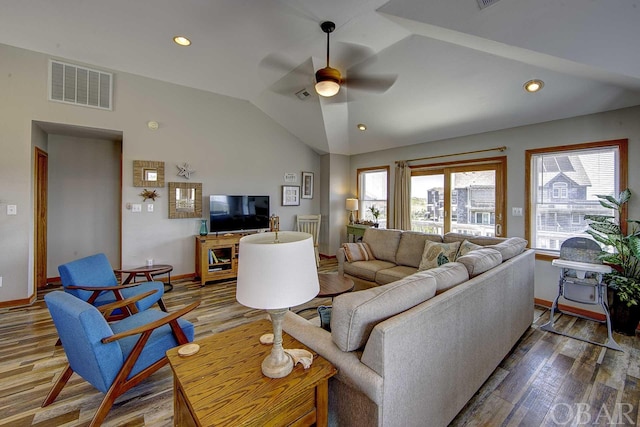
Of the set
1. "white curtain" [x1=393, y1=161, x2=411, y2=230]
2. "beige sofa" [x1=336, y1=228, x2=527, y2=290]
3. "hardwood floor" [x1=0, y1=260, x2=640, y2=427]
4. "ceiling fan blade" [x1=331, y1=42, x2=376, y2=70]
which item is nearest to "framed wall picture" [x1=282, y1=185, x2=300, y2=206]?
"white curtain" [x1=393, y1=161, x2=411, y2=230]

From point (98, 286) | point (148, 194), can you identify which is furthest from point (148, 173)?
point (98, 286)

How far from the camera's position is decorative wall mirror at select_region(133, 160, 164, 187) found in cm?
436

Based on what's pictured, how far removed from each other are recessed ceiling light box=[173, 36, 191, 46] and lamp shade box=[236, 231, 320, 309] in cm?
343

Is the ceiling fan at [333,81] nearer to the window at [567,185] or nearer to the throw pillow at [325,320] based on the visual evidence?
the throw pillow at [325,320]

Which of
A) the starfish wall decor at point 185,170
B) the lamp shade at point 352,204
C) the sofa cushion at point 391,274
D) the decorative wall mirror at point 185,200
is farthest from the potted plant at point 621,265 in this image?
the starfish wall decor at point 185,170

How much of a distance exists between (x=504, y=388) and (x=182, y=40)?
487 centimetres

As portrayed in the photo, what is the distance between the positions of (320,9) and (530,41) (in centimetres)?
194

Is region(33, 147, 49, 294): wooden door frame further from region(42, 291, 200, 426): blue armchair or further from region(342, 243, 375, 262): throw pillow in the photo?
region(342, 243, 375, 262): throw pillow

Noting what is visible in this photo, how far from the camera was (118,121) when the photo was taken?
165 inches

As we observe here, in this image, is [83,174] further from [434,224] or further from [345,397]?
[434,224]

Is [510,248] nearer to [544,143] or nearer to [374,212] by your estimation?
[544,143]

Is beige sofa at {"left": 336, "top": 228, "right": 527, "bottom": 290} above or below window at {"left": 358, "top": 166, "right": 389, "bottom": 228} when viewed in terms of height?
below

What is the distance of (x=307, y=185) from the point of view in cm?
640

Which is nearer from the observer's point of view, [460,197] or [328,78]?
[328,78]
